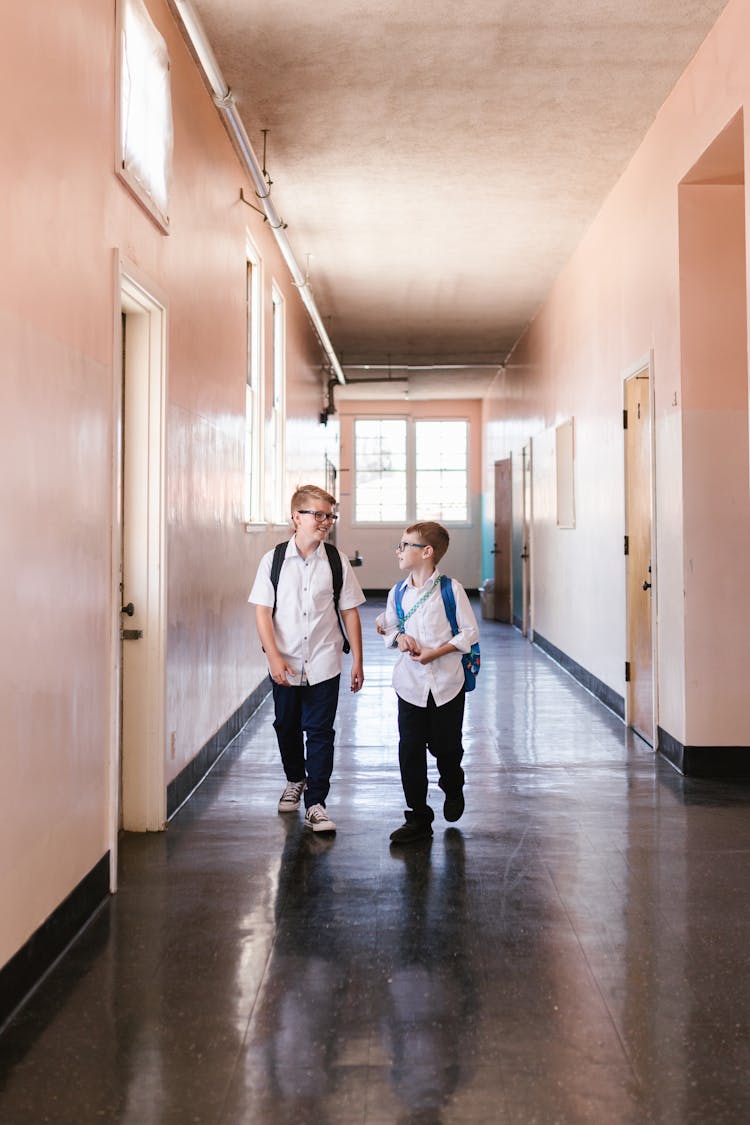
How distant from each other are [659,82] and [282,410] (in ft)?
14.5

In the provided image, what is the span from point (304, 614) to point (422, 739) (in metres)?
0.69

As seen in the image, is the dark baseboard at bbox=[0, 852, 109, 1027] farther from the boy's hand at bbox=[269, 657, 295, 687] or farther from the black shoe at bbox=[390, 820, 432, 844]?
the black shoe at bbox=[390, 820, 432, 844]

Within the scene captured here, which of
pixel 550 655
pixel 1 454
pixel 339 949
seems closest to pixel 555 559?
pixel 550 655

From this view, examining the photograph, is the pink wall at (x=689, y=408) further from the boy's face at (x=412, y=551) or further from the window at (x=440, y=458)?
the window at (x=440, y=458)

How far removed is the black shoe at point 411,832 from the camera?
424 centimetres

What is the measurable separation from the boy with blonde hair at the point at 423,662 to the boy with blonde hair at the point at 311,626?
0.22 metres

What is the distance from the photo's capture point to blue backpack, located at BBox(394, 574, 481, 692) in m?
4.25

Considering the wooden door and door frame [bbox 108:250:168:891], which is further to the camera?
the wooden door

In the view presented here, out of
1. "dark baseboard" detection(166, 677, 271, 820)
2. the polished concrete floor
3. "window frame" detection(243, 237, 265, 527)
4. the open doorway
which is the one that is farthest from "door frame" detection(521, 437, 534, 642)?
the polished concrete floor

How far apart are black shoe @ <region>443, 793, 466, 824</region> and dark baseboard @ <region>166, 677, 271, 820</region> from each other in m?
1.18

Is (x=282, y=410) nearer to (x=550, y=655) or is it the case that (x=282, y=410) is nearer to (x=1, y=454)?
(x=550, y=655)

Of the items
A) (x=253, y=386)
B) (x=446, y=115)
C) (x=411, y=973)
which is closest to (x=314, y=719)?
(x=411, y=973)

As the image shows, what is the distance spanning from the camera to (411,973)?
2.96 m

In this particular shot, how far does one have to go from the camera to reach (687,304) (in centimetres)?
547
